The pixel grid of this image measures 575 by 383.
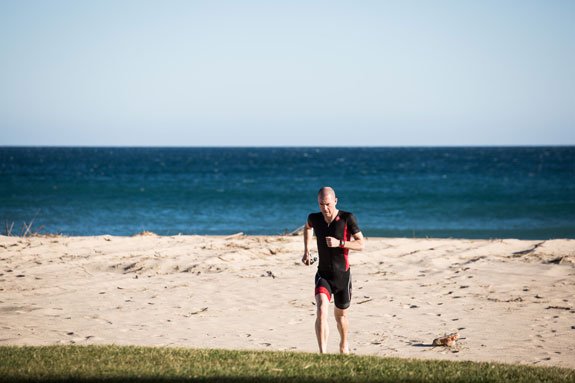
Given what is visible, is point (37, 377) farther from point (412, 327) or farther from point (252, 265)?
point (252, 265)

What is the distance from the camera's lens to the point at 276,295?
11438 millimetres

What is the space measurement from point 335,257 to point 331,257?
41 millimetres

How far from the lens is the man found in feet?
23.7

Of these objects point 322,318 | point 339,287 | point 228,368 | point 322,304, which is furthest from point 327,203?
point 228,368

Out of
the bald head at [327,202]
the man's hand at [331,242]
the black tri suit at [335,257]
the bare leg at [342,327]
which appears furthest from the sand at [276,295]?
the bald head at [327,202]

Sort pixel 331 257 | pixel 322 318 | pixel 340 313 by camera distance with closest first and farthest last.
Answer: pixel 322 318
pixel 331 257
pixel 340 313

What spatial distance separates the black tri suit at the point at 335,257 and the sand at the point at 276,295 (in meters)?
1.27

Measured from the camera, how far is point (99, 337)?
29.2 ft

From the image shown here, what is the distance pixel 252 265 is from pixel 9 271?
174 inches

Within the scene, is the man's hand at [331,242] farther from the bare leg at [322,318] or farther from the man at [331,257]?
the bare leg at [322,318]

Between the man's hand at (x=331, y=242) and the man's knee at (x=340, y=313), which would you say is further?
the man's knee at (x=340, y=313)

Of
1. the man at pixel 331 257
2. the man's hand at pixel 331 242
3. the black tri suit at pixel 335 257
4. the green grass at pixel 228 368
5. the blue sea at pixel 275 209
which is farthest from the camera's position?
the blue sea at pixel 275 209

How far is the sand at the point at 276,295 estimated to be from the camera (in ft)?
29.1

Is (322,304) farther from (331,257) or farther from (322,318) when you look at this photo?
(331,257)
